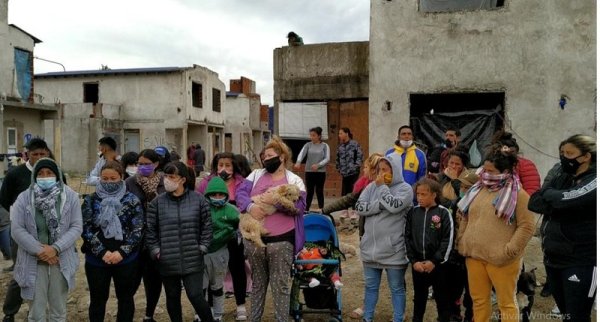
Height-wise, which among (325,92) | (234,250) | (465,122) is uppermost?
(325,92)

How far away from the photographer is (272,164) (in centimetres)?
460

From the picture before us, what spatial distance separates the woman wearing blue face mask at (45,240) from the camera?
13.0 ft

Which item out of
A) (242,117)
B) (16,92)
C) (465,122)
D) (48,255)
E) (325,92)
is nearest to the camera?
(48,255)

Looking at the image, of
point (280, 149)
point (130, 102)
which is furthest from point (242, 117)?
point (280, 149)

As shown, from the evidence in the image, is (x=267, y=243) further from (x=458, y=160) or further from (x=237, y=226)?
(x=458, y=160)

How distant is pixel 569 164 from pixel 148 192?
3782 mm

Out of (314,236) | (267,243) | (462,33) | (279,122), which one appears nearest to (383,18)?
(462,33)

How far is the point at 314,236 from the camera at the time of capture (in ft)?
17.0

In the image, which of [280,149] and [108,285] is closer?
A: [108,285]

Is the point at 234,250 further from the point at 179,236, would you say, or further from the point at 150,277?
the point at 179,236

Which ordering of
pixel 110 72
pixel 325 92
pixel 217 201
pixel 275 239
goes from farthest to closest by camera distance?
pixel 110 72 < pixel 325 92 < pixel 217 201 < pixel 275 239

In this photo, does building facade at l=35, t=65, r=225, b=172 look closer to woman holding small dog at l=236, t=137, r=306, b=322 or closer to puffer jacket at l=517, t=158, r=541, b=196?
woman holding small dog at l=236, t=137, r=306, b=322

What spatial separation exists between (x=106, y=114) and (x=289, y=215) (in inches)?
1044

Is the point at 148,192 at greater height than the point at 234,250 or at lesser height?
greater
